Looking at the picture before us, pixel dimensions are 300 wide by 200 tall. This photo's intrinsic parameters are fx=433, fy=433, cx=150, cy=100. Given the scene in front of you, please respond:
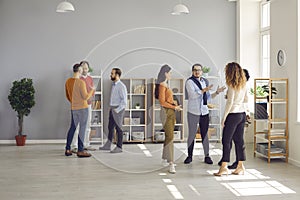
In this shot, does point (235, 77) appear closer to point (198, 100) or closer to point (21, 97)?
point (198, 100)

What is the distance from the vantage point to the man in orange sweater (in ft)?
22.2

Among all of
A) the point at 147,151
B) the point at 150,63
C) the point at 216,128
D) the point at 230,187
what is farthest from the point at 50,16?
the point at 230,187

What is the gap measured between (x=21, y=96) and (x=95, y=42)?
180cm

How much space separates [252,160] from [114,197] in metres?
2.83

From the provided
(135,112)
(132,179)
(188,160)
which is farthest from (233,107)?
(135,112)

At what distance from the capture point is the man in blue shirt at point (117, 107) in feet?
22.9

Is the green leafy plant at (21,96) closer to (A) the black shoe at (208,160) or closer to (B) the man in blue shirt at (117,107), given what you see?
(B) the man in blue shirt at (117,107)

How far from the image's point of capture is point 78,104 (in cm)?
684

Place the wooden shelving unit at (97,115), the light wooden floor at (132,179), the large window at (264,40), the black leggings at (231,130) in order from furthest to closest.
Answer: the large window at (264,40)
the wooden shelving unit at (97,115)
the black leggings at (231,130)
the light wooden floor at (132,179)

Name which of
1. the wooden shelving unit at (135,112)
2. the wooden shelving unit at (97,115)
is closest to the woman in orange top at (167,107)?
the wooden shelving unit at (97,115)

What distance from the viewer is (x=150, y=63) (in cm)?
885

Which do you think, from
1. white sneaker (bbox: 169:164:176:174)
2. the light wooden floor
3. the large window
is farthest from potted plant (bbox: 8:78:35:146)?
the large window

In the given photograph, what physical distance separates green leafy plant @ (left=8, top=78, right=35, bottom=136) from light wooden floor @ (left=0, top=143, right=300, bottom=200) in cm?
114

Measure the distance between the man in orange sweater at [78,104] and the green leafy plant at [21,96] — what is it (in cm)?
141
